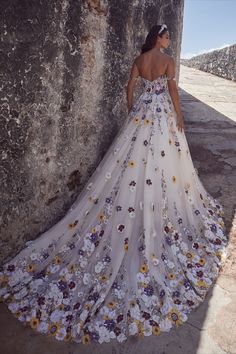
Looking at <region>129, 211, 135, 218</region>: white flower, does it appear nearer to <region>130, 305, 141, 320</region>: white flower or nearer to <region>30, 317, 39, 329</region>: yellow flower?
<region>130, 305, 141, 320</region>: white flower

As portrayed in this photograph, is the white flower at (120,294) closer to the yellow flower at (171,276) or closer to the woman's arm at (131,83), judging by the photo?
the yellow flower at (171,276)

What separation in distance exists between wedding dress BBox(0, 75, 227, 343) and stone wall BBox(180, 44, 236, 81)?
10537 mm

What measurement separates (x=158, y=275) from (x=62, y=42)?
2.07 metres

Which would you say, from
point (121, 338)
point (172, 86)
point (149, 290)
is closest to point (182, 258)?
point (149, 290)

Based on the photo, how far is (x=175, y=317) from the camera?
105 inches

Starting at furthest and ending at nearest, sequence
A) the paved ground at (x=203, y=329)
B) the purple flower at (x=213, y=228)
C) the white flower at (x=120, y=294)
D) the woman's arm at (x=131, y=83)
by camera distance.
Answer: the purple flower at (x=213, y=228)
the woman's arm at (x=131, y=83)
the white flower at (x=120, y=294)
the paved ground at (x=203, y=329)

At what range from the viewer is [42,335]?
253cm

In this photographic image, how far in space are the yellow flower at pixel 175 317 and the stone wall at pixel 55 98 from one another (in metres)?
1.35

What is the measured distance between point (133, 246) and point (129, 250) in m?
0.05

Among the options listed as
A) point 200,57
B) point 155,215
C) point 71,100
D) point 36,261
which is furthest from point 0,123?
point 200,57

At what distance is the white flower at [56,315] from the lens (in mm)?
2635

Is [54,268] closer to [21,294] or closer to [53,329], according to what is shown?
[21,294]

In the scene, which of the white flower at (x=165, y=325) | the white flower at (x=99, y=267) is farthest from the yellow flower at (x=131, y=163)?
the white flower at (x=165, y=325)

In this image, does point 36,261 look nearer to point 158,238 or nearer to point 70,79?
point 158,238
